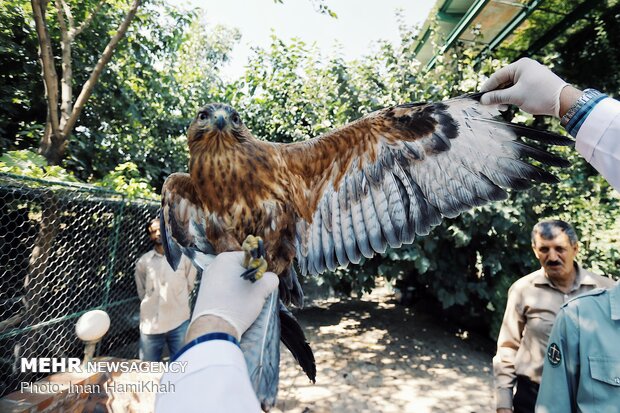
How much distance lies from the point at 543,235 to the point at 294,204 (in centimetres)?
209

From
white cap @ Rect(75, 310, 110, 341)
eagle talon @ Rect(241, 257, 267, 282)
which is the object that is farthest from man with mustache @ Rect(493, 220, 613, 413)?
white cap @ Rect(75, 310, 110, 341)

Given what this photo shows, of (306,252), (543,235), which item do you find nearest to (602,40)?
(543,235)

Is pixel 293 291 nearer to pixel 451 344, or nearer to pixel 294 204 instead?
pixel 294 204

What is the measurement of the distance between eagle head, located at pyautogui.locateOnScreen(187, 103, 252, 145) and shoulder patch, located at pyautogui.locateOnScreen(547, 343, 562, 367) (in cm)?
218

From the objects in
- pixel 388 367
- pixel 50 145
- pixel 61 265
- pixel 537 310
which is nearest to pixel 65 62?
pixel 50 145

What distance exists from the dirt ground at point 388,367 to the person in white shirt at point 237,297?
11.5 ft

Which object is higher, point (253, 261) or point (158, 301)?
point (253, 261)

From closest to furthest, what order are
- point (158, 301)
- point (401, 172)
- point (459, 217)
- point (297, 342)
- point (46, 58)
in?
point (297, 342) < point (401, 172) < point (46, 58) < point (158, 301) < point (459, 217)

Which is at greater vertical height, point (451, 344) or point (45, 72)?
point (45, 72)

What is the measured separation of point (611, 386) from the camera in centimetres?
138

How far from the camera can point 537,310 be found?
2.61m

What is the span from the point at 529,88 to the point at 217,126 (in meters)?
1.82

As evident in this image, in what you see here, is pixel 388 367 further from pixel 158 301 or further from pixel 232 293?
pixel 232 293

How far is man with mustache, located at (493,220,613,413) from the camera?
2551 millimetres
